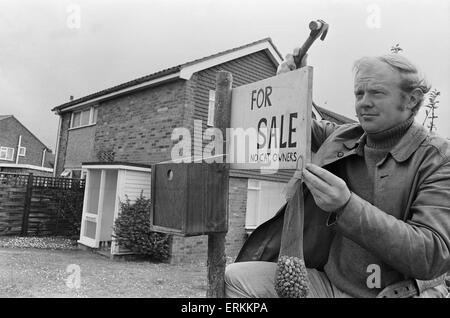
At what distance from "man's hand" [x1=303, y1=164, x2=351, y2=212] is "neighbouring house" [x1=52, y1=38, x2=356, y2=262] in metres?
7.67

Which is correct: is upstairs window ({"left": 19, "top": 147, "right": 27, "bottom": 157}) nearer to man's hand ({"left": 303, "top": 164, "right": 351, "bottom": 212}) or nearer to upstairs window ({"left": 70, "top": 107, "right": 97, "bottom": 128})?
upstairs window ({"left": 70, "top": 107, "right": 97, "bottom": 128})

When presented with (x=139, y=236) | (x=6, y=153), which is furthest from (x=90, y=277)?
(x=6, y=153)

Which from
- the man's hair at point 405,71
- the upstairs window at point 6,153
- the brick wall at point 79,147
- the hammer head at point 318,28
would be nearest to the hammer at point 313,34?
the hammer head at point 318,28

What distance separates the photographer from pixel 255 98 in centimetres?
177

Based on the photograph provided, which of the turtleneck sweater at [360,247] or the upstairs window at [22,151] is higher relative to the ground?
the upstairs window at [22,151]

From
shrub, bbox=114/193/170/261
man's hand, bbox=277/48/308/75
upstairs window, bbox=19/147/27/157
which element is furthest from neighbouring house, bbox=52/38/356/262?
upstairs window, bbox=19/147/27/157

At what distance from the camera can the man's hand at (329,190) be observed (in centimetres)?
132

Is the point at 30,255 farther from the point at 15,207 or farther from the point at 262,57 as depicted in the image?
the point at 262,57

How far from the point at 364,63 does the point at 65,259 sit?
31.2 ft

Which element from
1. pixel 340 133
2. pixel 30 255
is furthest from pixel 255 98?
pixel 30 255

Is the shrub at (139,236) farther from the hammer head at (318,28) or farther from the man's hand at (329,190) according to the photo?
the man's hand at (329,190)

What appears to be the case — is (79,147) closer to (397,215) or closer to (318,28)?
(318,28)

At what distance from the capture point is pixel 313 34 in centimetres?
175

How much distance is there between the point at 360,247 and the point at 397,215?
0.21 m
